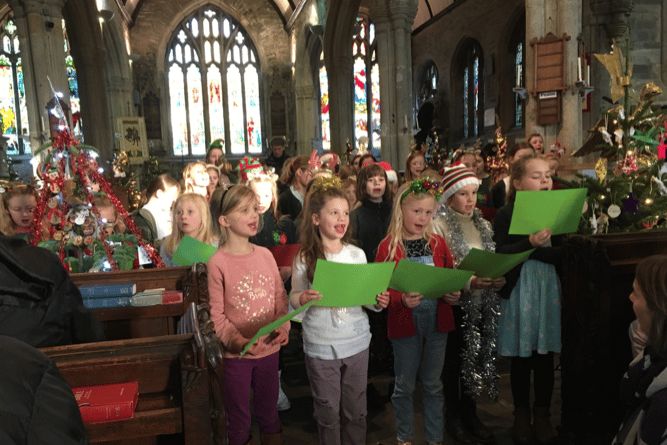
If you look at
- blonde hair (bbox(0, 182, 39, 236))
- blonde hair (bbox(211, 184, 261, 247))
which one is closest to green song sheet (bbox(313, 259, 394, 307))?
blonde hair (bbox(211, 184, 261, 247))

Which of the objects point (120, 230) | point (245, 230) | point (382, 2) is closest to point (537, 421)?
point (245, 230)

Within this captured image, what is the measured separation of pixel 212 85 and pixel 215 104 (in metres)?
0.78

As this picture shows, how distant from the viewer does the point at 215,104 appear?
20.6 metres

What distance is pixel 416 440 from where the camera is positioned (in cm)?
274

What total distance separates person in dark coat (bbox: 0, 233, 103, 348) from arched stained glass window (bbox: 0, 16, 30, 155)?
17965 mm

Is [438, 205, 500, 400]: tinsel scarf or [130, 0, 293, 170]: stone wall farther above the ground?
[130, 0, 293, 170]: stone wall

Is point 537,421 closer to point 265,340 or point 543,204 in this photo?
point 543,204

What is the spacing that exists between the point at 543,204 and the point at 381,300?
891 mm

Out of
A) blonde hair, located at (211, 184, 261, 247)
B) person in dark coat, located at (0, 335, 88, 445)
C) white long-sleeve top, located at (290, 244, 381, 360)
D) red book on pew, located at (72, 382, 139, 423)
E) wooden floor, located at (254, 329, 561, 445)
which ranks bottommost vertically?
wooden floor, located at (254, 329, 561, 445)

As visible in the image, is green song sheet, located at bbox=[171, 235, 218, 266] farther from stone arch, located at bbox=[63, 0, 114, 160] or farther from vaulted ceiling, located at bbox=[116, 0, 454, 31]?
vaulted ceiling, located at bbox=[116, 0, 454, 31]

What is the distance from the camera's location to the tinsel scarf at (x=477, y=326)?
2.58m

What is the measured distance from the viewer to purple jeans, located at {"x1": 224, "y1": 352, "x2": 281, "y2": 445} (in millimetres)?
2232

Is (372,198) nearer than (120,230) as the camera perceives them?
Yes

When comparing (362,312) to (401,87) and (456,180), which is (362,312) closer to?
(456,180)
